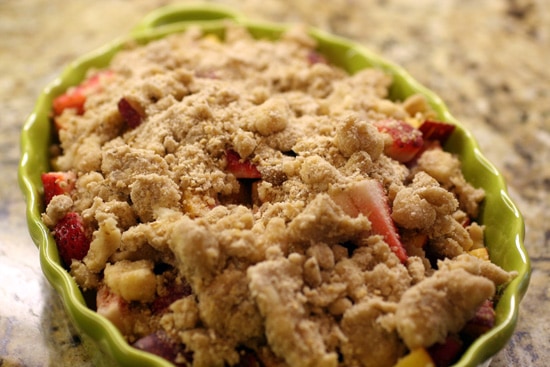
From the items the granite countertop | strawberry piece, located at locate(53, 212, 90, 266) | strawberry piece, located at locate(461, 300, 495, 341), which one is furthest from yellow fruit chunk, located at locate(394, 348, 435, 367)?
strawberry piece, located at locate(53, 212, 90, 266)

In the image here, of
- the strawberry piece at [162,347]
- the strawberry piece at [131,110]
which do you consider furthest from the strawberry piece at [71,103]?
the strawberry piece at [162,347]

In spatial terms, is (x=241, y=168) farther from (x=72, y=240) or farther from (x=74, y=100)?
(x=74, y=100)

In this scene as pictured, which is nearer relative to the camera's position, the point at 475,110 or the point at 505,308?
the point at 505,308

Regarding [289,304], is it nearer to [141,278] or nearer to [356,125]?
[141,278]

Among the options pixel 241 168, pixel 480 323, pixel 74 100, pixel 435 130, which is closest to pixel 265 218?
pixel 241 168

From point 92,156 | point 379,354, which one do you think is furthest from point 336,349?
point 92,156

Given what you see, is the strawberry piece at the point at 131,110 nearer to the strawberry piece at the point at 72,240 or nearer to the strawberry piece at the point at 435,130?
the strawberry piece at the point at 72,240

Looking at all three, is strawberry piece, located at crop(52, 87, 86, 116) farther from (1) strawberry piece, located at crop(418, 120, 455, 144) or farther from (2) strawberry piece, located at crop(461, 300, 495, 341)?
(2) strawberry piece, located at crop(461, 300, 495, 341)
